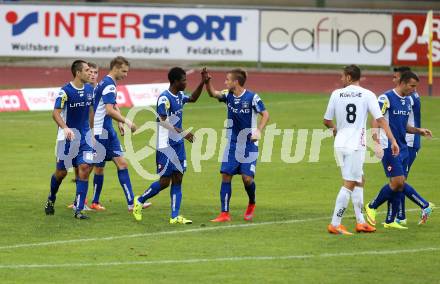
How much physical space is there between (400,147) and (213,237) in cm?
298

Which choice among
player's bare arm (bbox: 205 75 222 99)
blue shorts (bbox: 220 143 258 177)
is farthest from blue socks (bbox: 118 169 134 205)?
player's bare arm (bbox: 205 75 222 99)

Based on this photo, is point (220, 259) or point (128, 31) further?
point (128, 31)

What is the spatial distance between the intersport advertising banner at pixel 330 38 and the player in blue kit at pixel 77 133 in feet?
80.2

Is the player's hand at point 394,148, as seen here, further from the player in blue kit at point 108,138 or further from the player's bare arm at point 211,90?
the player in blue kit at point 108,138

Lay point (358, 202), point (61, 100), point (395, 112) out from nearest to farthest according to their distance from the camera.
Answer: point (358, 202) < point (395, 112) < point (61, 100)

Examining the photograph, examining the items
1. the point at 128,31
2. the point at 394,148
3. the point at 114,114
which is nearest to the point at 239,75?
the point at 114,114

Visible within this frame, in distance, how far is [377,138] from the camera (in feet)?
52.0

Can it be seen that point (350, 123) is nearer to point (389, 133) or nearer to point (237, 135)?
point (389, 133)

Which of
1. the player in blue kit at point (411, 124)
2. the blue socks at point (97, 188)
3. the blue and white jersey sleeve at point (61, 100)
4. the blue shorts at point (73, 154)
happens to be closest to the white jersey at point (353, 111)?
the player in blue kit at point (411, 124)

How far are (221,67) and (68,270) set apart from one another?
29970mm

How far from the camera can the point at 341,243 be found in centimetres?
1494

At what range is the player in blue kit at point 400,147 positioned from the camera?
52.5 feet

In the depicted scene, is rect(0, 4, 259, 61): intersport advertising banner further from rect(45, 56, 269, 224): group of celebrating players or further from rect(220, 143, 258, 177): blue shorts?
rect(220, 143, 258, 177): blue shorts

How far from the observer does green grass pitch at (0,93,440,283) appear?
43.1ft
